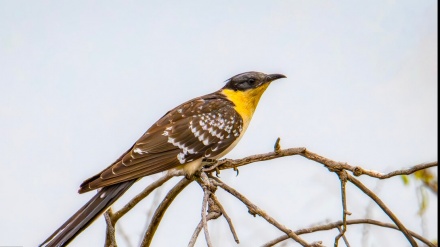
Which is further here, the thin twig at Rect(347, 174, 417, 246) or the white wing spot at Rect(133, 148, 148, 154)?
the white wing spot at Rect(133, 148, 148, 154)

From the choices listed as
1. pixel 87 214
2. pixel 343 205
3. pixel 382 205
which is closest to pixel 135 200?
pixel 87 214

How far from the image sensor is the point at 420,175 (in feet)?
12.6

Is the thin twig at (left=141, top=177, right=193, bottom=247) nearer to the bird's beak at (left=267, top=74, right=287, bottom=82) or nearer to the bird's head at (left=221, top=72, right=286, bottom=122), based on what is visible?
the bird's head at (left=221, top=72, right=286, bottom=122)

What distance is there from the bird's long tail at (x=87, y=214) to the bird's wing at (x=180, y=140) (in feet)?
0.18

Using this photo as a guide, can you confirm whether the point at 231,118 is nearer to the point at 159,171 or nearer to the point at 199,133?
the point at 199,133

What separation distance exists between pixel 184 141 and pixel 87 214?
126 centimetres

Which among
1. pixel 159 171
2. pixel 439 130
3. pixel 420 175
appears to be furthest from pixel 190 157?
pixel 439 130

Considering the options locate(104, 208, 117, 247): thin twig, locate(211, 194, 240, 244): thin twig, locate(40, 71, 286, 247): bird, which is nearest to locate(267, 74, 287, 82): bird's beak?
locate(40, 71, 286, 247): bird

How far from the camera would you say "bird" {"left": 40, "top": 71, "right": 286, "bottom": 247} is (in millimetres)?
3988

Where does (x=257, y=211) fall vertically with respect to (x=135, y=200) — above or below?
below

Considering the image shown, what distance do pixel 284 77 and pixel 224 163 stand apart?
1.51 m

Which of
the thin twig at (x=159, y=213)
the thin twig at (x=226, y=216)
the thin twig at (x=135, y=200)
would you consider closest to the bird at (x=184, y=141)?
the thin twig at (x=135, y=200)

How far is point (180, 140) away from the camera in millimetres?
4797

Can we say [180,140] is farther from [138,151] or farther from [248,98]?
[248,98]
